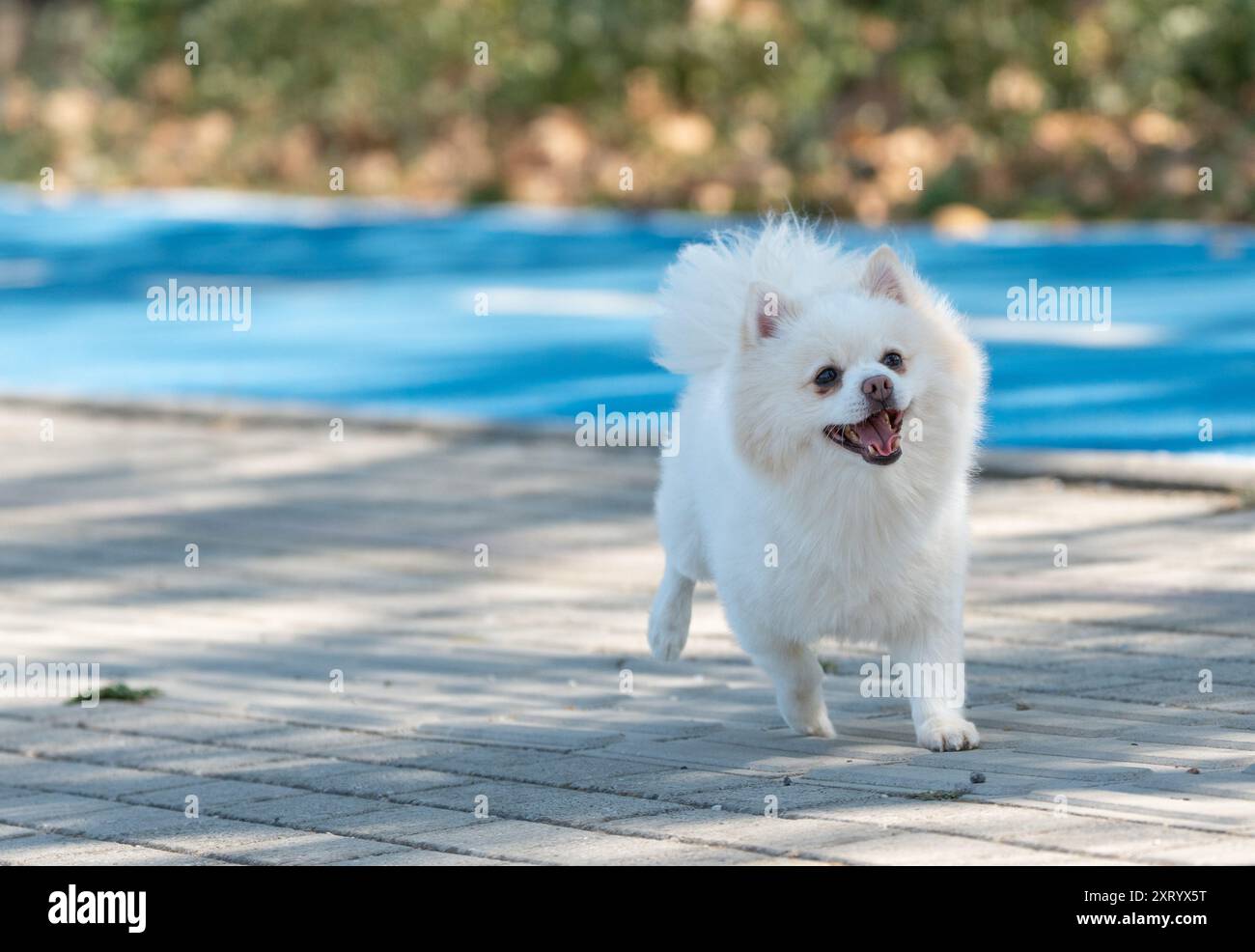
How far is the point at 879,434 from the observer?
5.14 meters


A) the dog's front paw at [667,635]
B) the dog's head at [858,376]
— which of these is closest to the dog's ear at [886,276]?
the dog's head at [858,376]

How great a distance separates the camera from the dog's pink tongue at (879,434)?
16.9 feet

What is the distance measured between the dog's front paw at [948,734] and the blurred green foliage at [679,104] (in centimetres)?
1345

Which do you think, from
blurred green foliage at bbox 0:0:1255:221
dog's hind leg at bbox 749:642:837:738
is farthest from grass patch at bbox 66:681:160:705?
blurred green foliage at bbox 0:0:1255:221

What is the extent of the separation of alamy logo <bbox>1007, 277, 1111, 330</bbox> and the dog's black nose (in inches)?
358

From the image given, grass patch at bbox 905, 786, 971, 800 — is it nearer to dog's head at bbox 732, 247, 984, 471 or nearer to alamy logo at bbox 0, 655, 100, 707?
dog's head at bbox 732, 247, 984, 471

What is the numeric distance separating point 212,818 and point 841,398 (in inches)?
72.1

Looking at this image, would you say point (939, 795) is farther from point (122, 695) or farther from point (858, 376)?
point (122, 695)

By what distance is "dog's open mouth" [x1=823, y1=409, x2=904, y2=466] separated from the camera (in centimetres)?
512

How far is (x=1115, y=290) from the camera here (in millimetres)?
14992

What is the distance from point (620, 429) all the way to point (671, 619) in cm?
522

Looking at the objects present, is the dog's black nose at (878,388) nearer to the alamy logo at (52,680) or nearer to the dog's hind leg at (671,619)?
the dog's hind leg at (671,619)
